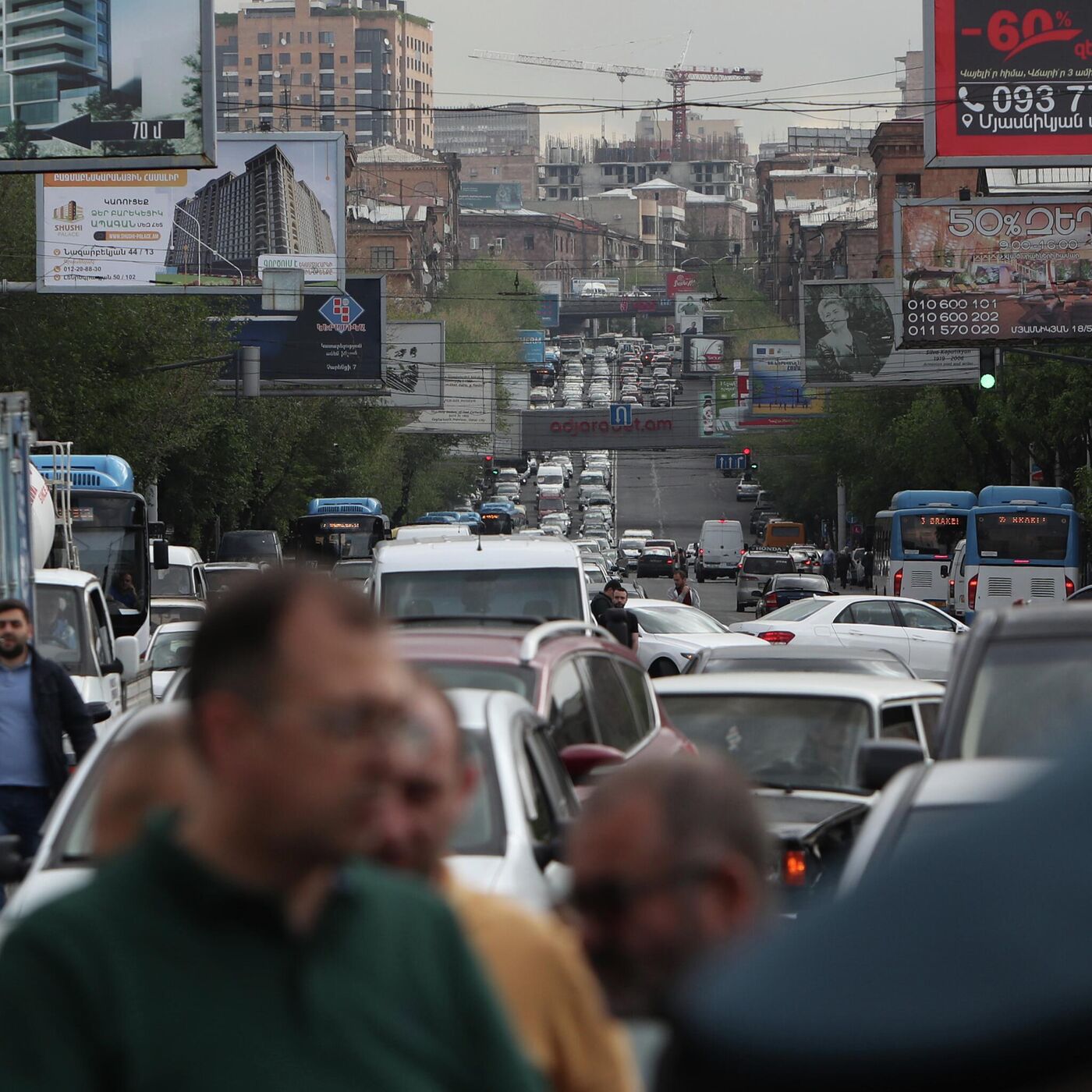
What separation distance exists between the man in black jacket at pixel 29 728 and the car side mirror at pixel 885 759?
3850mm

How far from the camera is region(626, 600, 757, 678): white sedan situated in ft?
67.7

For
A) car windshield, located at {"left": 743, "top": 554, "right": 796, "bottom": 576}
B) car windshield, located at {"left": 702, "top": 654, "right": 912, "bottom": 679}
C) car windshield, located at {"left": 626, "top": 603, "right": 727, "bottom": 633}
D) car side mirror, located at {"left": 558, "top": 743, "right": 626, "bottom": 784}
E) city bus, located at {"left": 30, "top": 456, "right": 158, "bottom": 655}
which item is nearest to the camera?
car side mirror, located at {"left": 558, "top": 743, "right": 626, "bottom": 784}

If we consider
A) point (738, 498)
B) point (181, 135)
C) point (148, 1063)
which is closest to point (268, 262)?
point (181, 135)

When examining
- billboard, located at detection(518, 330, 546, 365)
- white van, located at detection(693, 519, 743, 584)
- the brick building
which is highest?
the brick building

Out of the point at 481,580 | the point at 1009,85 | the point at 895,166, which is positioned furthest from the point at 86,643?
the point at 895,166

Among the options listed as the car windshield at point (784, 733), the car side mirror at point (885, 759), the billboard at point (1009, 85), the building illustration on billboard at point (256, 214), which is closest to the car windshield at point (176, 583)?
the building illustration on billboard at point (256, 214)

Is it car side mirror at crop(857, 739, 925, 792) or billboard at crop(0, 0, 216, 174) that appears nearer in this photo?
car side mirror at crop(857, 739, 925, 792)

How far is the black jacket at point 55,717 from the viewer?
8.67m

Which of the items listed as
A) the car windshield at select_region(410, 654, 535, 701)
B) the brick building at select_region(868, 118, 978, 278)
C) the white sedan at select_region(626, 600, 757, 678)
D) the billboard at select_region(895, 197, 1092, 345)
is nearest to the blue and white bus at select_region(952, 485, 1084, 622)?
the billboard at select_region(895, 197, 1092, 345)

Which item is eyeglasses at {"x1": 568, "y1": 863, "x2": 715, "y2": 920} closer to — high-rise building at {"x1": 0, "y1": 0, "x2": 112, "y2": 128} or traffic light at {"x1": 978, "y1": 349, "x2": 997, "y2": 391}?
high-rise building at {"x1": 0, "y1": 0, "x2": 112, "y2": 128}

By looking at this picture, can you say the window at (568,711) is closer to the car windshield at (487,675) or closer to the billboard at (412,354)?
the car windshield at (487,675)

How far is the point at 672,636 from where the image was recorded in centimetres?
2141

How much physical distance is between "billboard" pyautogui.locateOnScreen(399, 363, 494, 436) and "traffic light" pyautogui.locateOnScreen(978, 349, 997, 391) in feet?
144

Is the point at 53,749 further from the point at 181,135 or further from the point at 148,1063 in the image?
the point at 181,135
